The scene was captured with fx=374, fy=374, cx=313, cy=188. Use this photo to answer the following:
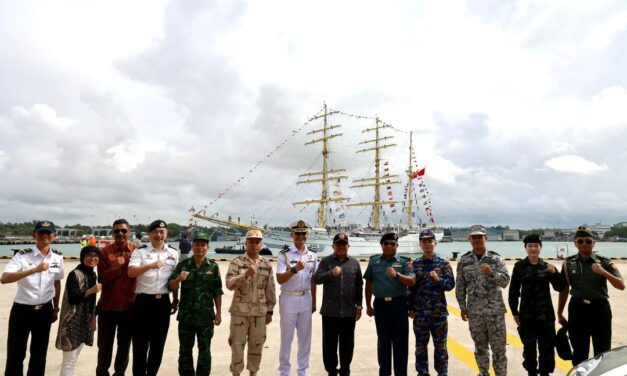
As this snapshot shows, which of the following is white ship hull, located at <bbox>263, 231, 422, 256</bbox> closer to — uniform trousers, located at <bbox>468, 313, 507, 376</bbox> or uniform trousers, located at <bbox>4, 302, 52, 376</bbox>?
uniform trousers, located at <bbox>468, 313, 507, 376</bbox>

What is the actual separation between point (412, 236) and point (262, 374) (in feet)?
218

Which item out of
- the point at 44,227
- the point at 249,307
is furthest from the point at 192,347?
the point at 44,227

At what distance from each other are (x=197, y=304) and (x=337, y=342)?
1.78 m

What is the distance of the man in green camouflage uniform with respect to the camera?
4.27 metres

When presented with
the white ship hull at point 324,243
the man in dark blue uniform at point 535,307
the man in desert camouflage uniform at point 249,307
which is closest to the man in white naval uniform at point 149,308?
the man in desert camouflage uniform at point 249,307

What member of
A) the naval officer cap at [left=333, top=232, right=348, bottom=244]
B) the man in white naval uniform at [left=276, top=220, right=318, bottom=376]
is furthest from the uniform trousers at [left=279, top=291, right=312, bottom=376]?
the naval officer cap at [left=333, top=232, right=348, bottom=244]

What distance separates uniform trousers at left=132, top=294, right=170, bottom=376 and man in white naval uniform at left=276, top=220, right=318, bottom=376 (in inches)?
55.5

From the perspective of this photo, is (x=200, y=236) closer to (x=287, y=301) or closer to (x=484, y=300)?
(x=287, y=301)

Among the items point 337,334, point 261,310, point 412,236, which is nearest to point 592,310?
point 337,334

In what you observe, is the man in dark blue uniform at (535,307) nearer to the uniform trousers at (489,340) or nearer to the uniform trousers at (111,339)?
the uniform trousers at (489,340)

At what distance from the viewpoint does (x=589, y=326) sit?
435 cm

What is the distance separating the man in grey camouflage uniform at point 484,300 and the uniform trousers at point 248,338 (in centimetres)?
256

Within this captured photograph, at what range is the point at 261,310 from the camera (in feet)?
14.8

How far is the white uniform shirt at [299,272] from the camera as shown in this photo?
4703 millimetres
